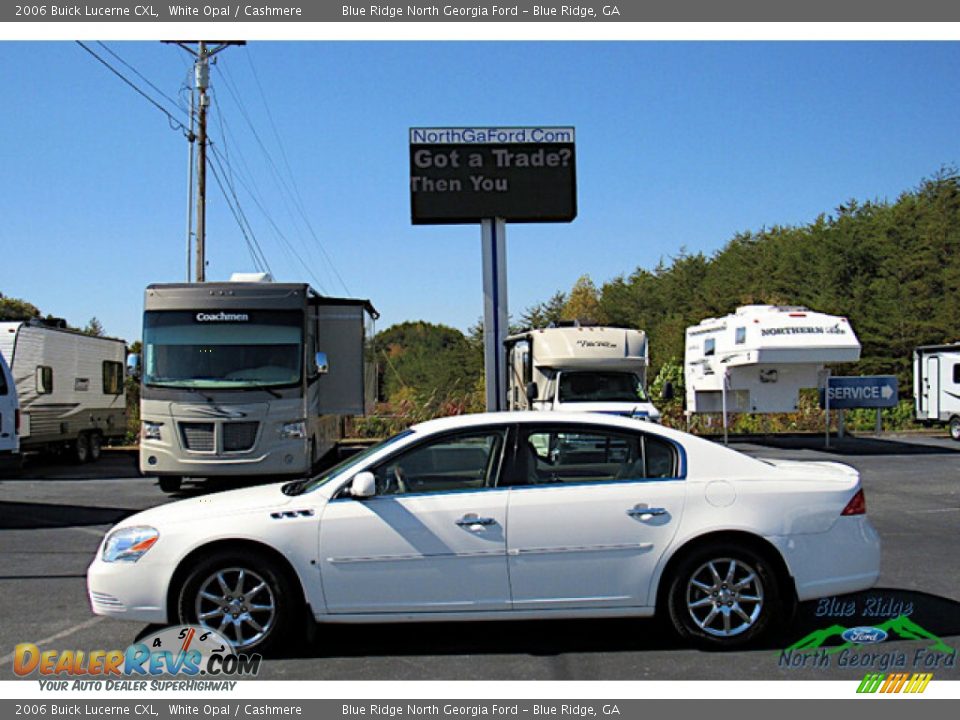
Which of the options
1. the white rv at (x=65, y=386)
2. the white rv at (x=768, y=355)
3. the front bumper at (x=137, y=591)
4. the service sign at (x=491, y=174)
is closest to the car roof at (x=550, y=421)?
the front bumper at (x=137, y=591)

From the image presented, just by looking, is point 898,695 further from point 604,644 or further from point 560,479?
point 560,479

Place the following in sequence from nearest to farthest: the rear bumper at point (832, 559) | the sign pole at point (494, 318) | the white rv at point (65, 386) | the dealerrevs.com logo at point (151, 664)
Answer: the dealerrevs.com logo at point (151, 664)
the rear bumper at point (832, 559)
the white rv at point (65, 386)
the sign pole at point (494, 318)

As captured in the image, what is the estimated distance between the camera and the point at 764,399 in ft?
75.0

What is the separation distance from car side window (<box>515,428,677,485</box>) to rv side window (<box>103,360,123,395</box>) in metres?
18.2

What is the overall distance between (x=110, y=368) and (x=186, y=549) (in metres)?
18.0

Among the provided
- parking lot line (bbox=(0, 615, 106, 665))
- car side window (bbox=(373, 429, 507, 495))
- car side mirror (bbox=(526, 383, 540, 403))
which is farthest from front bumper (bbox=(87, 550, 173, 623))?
car side mirror (bbox=(526, 383, 540, 403))

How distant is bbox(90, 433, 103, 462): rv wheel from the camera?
858 inches

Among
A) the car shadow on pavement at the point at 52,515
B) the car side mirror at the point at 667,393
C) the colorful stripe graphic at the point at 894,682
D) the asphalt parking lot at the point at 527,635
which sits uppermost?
the car side mirror at the point at 667,393

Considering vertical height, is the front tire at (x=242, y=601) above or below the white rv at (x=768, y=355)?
below

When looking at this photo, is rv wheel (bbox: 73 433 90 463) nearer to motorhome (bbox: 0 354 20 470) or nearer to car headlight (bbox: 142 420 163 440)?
motorhome (bbox: 0 354 20 470)

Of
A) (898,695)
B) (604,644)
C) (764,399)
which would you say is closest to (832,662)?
(898,695)

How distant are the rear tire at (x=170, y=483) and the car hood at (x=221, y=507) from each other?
904 centimetres

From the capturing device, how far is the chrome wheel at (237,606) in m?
6.08

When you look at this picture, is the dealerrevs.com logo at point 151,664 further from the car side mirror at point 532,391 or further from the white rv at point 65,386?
the white rv at point 65,386
